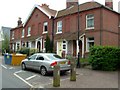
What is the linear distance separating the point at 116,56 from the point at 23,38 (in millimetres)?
24822

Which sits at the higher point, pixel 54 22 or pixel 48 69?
pixel 54 22

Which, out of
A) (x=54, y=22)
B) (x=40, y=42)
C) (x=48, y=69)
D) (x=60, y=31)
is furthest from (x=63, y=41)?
(x=48, y=69)

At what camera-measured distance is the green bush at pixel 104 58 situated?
1606 cm

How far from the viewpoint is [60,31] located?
29.2 m

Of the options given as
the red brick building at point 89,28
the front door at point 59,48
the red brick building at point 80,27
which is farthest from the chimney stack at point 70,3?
the front door at point 59,48

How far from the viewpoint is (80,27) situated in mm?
25766

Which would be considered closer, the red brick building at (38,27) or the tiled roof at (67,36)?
the tiled roof at (67,36)

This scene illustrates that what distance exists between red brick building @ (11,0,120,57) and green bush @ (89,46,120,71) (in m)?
5.29

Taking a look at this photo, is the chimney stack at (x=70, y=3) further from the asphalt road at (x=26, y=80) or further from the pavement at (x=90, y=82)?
the pavement at (x=90, y=82)

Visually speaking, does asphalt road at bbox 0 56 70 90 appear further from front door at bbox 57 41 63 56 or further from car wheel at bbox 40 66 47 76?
front door at bbox 57 41 63 56

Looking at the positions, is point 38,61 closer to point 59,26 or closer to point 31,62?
point 31,62

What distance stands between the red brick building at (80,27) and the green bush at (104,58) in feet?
17.4

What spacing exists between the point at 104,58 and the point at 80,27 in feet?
33.7

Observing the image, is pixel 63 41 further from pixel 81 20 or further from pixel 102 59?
pixel 102 59
